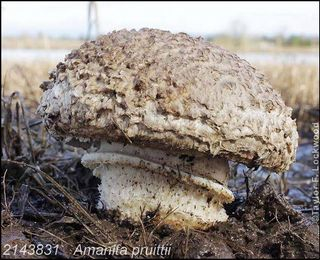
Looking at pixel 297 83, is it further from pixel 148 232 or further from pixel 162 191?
pixel 148 232

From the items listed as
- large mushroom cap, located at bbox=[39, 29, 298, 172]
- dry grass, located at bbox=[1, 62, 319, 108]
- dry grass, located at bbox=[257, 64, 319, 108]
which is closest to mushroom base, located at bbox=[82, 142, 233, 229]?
large mushroom cap, located at bbox=[39, 29, 298, 172]

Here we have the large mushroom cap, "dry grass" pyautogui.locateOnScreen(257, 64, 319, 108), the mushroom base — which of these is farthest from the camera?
"dry grass" pyautogui.locateOnScreen(257, 64, 319, 108)

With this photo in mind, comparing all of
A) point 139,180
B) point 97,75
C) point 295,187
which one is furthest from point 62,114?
point 295,187

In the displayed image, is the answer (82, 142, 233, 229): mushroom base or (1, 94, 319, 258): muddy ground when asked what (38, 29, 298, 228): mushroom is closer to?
(82, 142, 233, 229): mushroom base

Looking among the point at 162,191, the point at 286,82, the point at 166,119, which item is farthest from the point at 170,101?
the point at 286,82

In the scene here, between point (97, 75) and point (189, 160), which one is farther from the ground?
point (97, 75)

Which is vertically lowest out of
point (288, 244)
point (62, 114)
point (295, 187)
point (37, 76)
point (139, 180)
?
point (37, 76)

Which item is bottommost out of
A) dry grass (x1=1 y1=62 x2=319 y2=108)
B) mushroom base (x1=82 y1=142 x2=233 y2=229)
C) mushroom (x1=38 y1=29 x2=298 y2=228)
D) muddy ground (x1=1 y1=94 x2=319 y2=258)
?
dry grass (x1=1 y1=62 x2=319 y2=108)

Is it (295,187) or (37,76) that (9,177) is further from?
(37,76)

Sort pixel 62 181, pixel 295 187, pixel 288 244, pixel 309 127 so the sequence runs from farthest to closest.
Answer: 1. pixel 309 127
2. pixel 295 187
3. pixel 62 181
4. pixel 288 244
